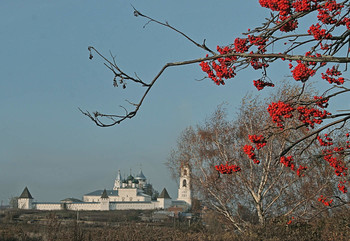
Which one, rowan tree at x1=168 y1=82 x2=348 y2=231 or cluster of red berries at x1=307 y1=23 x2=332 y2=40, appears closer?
cluster of red berries at x1=307 y1=23 x2=332 y2=40

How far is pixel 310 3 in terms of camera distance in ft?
17.2

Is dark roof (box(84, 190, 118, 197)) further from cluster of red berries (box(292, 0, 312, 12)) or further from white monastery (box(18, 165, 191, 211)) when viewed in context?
cluster of red berries (box(292, 0, 312, 12))

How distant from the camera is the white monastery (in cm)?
11562

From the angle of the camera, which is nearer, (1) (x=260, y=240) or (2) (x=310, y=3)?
(2) (x=310, y=3)

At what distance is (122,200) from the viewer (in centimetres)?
12388

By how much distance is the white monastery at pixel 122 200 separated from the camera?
379 feet

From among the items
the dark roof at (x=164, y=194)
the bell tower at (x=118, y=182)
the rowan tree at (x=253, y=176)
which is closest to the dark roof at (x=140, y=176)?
the bell tower at (x=118, y=182)

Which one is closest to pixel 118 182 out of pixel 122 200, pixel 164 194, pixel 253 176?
pixel 122 200

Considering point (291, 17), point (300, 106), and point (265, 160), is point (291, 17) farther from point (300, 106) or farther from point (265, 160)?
point (265, 160)

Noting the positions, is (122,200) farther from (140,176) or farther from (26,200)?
(26,200)

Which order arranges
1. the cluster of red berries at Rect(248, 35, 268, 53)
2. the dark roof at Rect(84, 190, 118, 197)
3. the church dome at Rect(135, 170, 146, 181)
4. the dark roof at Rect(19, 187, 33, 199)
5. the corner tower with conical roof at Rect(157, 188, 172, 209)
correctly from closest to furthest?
the cluster of red berries at Rect(248, 35, 268, 53) < the corner tower with conical roof at Rect(157, 188, 172, 209) < the dark roof at Rect(19, 187, 33, 199) < the dark roof at Rect(84, 190, 118, 197) < the church dome at Rect(135, 170, 146, 181)

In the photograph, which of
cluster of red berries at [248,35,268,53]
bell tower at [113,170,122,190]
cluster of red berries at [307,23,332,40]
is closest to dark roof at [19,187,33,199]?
bell tower at [113,170,122,190]

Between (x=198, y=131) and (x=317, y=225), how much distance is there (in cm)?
903

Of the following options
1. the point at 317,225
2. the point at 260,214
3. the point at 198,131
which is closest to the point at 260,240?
the point at 317,225
